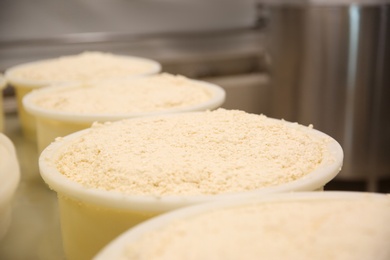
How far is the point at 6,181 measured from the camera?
0.71 metres

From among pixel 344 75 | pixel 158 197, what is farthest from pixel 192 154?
pixel 344 75

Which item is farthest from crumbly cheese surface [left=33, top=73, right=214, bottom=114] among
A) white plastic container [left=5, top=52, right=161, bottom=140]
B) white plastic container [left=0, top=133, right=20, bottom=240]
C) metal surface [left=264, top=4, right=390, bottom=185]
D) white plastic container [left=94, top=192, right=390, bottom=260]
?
metal surface [left=264, top=4, right=390, bottom=185]

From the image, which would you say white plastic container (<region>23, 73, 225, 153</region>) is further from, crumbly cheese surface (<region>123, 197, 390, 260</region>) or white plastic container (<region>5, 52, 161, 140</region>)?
crumbly cheese surface (<region>123, 197, 390, 260</region>)

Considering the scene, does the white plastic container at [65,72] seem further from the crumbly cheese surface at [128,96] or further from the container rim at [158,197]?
the container rim at [158,197]

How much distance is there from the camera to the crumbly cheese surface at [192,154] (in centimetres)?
70

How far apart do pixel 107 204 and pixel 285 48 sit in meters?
2.04

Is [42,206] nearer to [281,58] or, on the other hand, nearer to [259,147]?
[259,147]

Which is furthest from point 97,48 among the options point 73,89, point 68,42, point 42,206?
point 42,206

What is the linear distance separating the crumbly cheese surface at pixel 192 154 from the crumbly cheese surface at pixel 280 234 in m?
0.09

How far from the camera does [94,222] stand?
2.25ft

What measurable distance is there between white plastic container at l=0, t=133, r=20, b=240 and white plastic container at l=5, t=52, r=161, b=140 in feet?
1.94

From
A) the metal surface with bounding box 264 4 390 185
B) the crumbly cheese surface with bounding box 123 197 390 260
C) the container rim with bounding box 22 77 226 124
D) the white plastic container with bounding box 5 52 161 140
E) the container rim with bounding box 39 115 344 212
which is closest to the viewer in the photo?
the crumbly cheese surface with bounding box 123 197 390 260

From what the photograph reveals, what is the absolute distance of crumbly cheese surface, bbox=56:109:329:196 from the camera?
0.70m

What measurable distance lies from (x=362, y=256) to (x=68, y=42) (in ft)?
7.39
